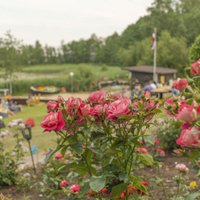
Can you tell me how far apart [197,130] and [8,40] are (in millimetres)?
34051

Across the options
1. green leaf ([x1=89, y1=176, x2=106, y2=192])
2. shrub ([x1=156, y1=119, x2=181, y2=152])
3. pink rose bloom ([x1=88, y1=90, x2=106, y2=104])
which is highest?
pink rose bloom ([x1=88, y1=90, x2=106, y2=104])

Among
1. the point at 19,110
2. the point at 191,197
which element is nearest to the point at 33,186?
the point at 191,197

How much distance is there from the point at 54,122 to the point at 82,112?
0.16 metres

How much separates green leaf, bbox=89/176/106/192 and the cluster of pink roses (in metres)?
0.24

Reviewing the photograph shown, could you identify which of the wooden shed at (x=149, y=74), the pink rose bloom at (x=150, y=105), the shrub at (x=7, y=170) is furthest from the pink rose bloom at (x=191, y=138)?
the wooden shed at (x=149, y=74)

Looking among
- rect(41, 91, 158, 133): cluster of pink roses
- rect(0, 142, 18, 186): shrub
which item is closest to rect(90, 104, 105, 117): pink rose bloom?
rect(41, 91, 158, 133): cluster of pink roses

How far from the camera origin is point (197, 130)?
1145 mm

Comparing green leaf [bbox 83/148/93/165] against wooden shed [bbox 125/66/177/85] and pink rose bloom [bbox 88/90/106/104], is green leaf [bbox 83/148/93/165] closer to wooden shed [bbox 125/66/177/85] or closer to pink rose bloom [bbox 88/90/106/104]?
pink rose bloom [bbox 88/90/106/104]

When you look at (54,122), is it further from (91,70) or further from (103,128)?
(91,70)

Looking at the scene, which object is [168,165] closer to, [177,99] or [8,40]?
[177,99]

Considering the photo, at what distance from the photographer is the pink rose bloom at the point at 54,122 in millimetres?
1570

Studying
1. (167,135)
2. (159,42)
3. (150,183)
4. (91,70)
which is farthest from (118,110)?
(91,70)

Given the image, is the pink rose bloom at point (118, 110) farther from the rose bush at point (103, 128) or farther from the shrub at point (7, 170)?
the shrub at point (7, 170)

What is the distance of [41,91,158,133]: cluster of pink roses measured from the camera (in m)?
1.58
